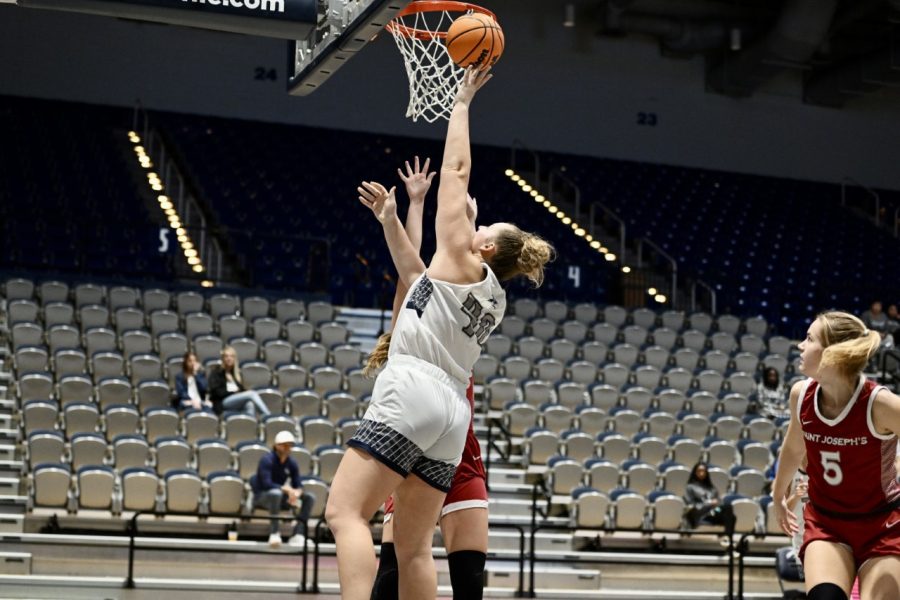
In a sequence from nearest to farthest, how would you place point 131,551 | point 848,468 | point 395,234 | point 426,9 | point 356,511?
point 356,511
point 848,468
point 395,234
point 426,9
point 131,551

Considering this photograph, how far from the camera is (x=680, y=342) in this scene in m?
18.5

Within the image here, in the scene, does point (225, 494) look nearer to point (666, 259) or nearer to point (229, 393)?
point (229, 393)

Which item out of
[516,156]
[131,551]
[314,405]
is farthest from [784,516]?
[516,156]

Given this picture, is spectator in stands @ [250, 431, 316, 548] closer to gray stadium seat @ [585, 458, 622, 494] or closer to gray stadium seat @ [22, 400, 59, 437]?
gray stadium seat @ [22, 400, 59, 437]

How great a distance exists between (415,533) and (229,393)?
915cm

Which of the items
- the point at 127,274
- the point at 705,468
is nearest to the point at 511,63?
the point at 127,274

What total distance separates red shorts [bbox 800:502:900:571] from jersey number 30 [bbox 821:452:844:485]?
0.50ft

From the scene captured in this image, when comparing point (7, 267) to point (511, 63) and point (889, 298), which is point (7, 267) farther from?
point (889, 298)

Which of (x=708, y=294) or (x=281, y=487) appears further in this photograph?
(x=708, y=294)

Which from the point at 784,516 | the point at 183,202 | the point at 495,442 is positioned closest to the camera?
the point at 784,516

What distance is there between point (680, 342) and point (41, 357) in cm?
941

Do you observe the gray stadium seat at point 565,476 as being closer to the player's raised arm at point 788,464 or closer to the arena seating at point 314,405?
the arena seating at point 314,405

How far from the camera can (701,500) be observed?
42.8ft

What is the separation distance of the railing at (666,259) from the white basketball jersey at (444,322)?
16452 millimetres
